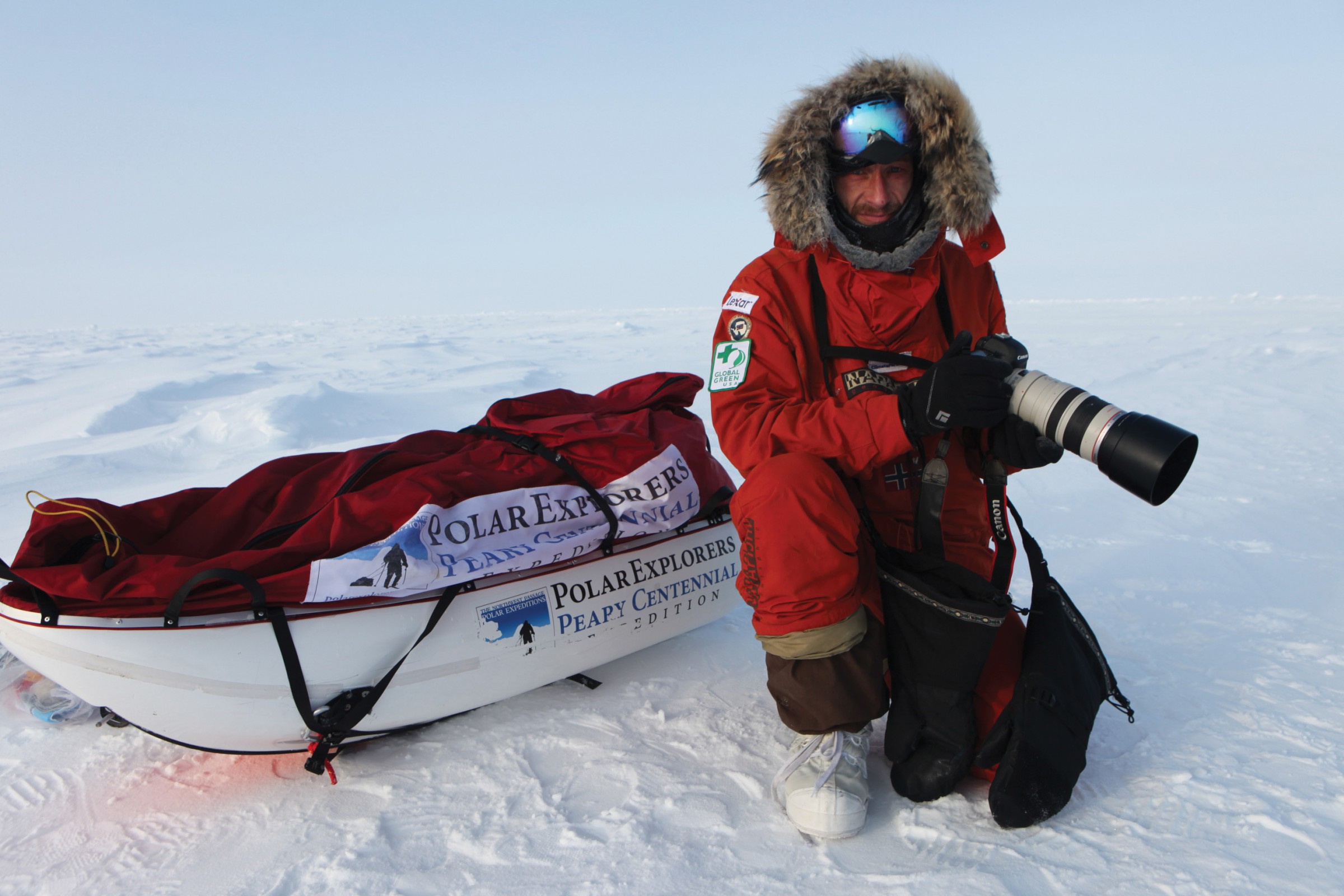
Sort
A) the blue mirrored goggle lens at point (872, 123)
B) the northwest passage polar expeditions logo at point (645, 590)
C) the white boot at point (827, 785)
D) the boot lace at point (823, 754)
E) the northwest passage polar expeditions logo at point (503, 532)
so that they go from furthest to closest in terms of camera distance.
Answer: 1. the northwest passage polar expeditions logo at point (645, 590)
2. the blue mirrored goggle lens at point (872, 123)
3. the northwest passage polar expeditions logo at point (503, 532)
4. the boot lace at point (823, 754)
5. the white boot at point (827, 785)

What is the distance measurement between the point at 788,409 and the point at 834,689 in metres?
0.65

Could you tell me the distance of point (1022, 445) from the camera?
1.81 metres

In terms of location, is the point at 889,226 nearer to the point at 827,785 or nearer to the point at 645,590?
the point at 645,590

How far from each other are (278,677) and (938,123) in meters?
2.13

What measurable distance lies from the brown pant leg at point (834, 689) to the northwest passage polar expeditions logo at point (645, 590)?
642mm

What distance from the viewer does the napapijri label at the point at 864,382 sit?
1911mm

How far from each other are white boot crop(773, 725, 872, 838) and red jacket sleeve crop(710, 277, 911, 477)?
63 centimetres

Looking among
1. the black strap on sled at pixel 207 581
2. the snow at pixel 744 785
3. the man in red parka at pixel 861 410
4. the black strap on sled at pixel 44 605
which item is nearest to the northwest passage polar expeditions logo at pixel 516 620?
the snow at pixel 744 785

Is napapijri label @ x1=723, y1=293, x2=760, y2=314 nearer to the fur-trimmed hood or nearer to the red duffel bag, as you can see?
the fur-trimmed hood

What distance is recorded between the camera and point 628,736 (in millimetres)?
2014

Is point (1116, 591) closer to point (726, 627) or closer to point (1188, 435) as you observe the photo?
point (726, 627)

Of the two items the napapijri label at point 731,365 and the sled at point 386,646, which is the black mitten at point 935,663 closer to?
the napapijri label at point 731,365

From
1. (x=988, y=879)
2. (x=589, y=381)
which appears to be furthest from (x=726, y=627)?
Result: (x=589, y=381)

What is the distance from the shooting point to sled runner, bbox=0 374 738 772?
166 centimetres
